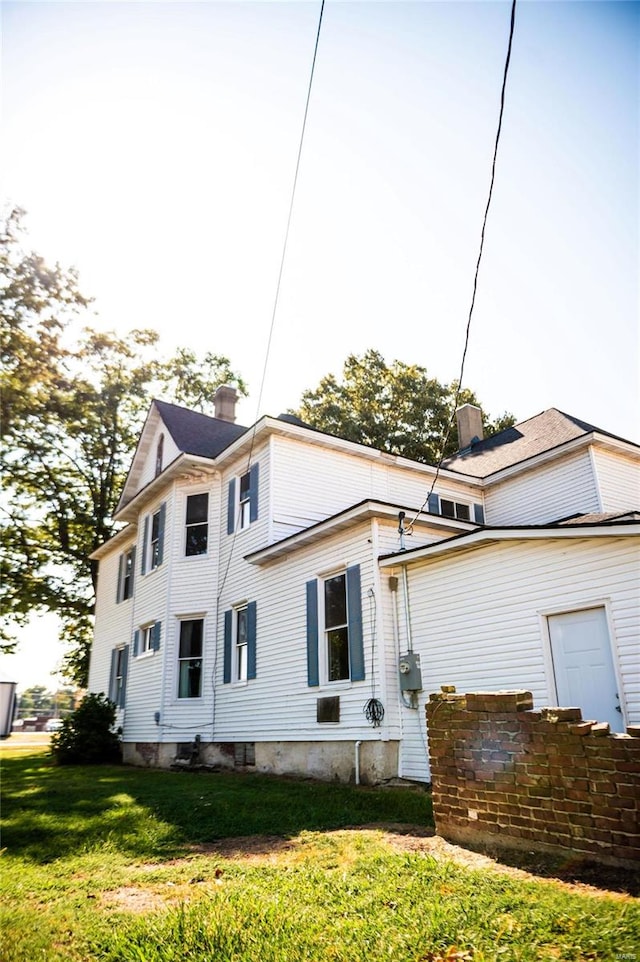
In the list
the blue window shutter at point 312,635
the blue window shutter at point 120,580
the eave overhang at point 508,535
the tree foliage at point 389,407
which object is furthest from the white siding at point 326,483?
the tree foliage at point 389,407

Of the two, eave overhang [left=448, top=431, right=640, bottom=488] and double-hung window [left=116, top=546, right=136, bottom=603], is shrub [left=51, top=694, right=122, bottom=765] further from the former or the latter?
eave overhang [left=448, top=431, right=640, bottom=488]

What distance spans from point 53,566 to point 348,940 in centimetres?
2417

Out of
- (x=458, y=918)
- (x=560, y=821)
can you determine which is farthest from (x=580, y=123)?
(x=458, y=918)

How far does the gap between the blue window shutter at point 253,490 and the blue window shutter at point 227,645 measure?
2337 millimetres

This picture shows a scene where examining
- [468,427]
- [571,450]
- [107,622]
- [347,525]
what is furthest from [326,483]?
[107,622]

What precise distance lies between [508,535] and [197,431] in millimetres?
11499

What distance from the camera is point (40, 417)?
2078 cm

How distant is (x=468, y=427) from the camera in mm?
21078

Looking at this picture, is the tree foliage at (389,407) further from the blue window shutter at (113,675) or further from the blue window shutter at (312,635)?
the blue window shutter at (312,635)

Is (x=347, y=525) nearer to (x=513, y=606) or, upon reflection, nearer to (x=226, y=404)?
(x=513, y=606)

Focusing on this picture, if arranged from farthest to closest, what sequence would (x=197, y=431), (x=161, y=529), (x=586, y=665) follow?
(x=197, y=431), (x=161, y=529), (x=586, y=665)

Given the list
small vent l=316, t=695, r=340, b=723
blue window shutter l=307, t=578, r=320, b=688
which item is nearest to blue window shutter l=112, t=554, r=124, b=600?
blue window shutter l=307, t=578, r=320, b=688

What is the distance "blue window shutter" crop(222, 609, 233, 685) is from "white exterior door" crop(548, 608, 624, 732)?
25.4 feet

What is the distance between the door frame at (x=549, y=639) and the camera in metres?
7.64
